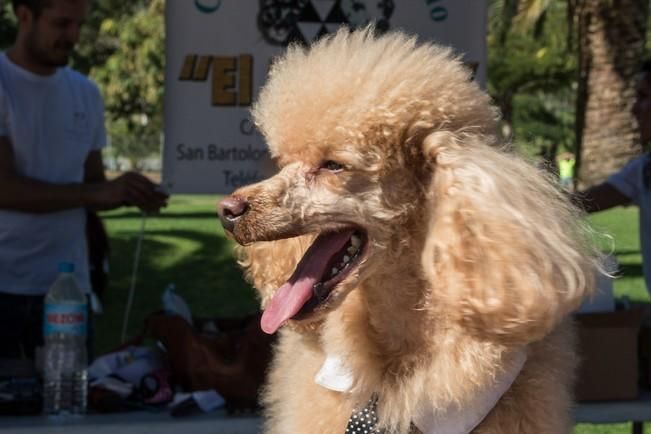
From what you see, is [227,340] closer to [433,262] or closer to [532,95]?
[433,262]

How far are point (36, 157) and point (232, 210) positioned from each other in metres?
1.84

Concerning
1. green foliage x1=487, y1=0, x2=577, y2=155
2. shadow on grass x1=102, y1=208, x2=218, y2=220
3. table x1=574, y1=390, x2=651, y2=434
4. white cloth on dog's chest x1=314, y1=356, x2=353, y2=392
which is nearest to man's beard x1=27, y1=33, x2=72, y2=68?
white cloth on dog's chest x1=314, y1=356, x2=353, y2=392

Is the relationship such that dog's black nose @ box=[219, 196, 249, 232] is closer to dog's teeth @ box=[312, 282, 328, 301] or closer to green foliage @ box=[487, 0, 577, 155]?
dog's teeth @ box=[312, 282, 328, 301]

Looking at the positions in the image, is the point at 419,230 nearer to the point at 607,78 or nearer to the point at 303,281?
the point at 303,281

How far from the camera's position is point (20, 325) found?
11.7 feet

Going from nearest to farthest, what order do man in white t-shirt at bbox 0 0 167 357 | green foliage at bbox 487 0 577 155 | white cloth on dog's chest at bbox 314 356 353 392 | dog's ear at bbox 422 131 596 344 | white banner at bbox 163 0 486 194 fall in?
dog's ear at bbox 422 131 596 344, white cloth on dog's chest at bbox 314 356 353 392, man in white t-shirt at bbox 0 0 167 357, white banner at bbox 163 0 486 194, green foliage at bbox 487 0 577 155

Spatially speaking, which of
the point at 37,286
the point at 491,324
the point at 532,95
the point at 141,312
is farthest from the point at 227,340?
the point at 532,95

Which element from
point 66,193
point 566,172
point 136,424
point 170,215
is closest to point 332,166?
point 136,424

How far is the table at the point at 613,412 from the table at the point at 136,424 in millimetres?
1012

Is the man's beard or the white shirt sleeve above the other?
the man's beard

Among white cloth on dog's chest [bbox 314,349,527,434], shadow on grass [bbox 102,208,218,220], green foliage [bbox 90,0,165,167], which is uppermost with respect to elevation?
green foliage [bbox 90,0,165,167]

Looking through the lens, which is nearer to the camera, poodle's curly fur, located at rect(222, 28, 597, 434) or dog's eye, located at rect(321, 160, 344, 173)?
poodle's curly fur, located at rect(222, 28, 597, 434)

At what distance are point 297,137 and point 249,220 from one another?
21cm

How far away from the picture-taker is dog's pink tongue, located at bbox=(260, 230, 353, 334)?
78.3 inches
